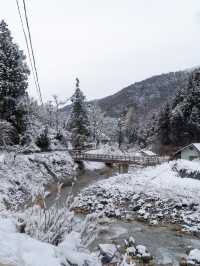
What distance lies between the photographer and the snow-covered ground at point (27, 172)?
74.7ft

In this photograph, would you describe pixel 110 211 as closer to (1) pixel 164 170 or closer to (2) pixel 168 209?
(2) pixel 168 209

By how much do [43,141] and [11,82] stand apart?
9426mm

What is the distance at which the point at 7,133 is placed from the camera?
32719 millimetres

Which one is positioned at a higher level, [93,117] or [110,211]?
[93,117]

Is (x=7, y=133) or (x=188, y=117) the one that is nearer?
(x=7, y=133)

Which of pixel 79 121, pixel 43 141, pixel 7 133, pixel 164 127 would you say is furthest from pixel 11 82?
pixel 164 127

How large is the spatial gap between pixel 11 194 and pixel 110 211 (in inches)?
277

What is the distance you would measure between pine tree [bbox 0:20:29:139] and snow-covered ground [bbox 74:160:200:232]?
12.3 metres

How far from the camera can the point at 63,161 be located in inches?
1606

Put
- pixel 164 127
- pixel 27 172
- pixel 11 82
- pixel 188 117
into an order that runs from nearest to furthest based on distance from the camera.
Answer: pixel 27 172
pixel 11 82
pixel 188 117
pixel 164 127

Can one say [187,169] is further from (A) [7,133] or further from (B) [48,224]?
(B) [48,224]

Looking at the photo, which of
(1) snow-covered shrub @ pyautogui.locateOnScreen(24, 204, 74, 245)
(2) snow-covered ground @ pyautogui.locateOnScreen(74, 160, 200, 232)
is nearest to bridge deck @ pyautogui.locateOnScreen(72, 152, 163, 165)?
(2) snow-covered ground @ pyautogui.locateOnScreen(74, 160, 200, 232)

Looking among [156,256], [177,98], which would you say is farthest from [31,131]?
[177,98]

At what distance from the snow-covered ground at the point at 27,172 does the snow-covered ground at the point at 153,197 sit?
14.4 ft
